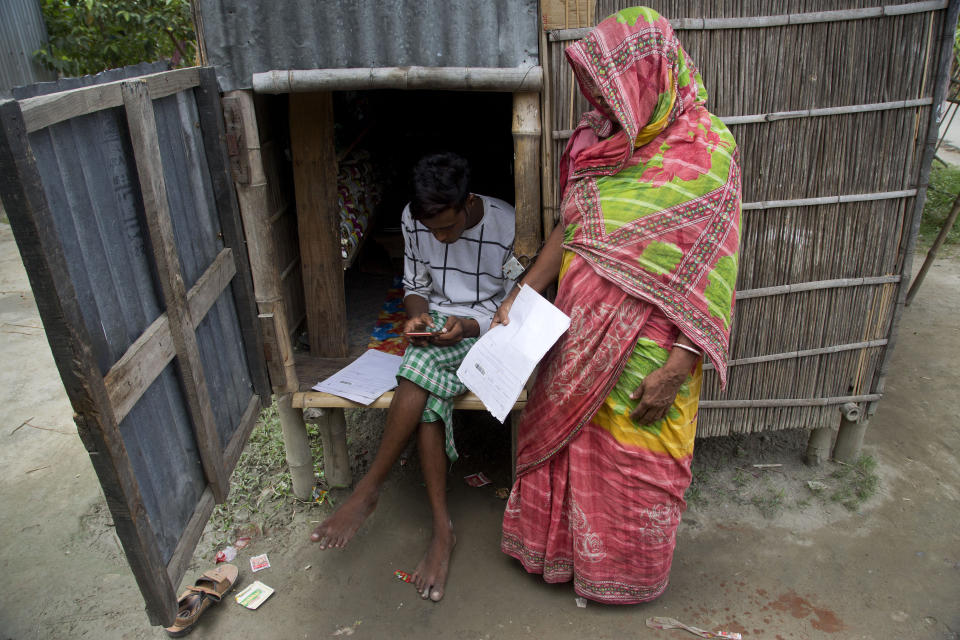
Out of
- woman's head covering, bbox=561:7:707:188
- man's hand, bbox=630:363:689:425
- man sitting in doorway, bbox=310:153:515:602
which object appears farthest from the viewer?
man sitting in doorway, bbox=310:153:515:602

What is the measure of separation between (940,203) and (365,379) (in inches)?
286

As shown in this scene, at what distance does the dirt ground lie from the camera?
2.65 meters

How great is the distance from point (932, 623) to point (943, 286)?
3982 mm

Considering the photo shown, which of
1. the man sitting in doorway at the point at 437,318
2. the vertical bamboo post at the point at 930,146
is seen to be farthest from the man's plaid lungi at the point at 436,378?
the vertical bamboo post at the point at 930,146

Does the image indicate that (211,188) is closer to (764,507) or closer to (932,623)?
(764,507)

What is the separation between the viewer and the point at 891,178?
290 cm

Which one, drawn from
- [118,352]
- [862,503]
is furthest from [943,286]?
[118,352]

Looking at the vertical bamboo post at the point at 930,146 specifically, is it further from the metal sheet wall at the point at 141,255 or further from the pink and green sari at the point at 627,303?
the metal sheet wall at the point at 141,255

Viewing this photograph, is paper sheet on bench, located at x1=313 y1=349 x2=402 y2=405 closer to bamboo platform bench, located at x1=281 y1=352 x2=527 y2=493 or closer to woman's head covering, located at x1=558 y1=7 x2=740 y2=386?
bamboo platform bench, located at x1=281 y1=352 x2=527 y2=493

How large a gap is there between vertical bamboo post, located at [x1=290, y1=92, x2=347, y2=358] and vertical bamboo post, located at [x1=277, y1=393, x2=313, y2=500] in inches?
14.4

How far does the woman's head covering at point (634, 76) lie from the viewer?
6.79ft

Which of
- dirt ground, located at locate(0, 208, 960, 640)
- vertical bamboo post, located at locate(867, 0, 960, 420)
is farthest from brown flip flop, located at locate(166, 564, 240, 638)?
vertical bamboo post, located at locate(867, 0, 960, 420)

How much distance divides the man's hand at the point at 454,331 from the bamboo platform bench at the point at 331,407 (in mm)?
246

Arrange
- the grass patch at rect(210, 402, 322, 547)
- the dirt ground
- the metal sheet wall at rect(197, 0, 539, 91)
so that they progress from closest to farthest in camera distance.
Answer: the metal sheet wall at rect(197, 0, 539, 91) < the dirt ground < the grass patch at rect(210, 402, 322, 547)
